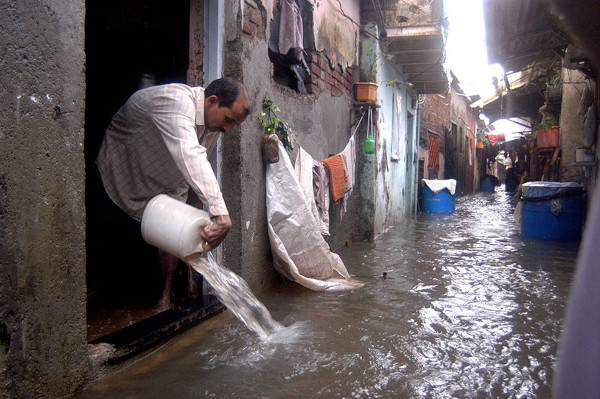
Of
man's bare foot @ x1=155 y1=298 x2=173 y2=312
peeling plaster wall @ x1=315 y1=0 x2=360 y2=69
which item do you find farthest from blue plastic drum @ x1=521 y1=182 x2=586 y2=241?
man's bare foot @ x1=155 y1=298 x2=173 y2=312

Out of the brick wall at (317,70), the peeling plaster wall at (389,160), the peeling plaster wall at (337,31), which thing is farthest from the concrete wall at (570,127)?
the brick wall at (317,70)

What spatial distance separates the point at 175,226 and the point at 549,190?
237 inches

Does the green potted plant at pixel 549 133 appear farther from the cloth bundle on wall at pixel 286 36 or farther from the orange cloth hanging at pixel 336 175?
the cloth bundle on wall at pixel 286 36

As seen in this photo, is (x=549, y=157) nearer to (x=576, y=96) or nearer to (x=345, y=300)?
(x=576, y=96)

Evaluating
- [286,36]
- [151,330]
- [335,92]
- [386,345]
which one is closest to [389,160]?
[335,92]

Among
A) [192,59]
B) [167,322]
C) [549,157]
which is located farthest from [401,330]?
[549,157]

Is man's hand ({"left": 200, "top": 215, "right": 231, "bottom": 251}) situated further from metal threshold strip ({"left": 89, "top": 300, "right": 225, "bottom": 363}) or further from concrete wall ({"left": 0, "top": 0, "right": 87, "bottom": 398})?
metal threshold strip ({"left": 89, "top": 300, "right": 225, "bottom": 363})

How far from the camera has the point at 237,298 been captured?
2740mm

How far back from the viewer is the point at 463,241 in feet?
21.4

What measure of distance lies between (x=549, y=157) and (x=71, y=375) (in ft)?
37.4

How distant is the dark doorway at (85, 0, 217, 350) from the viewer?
3.54m

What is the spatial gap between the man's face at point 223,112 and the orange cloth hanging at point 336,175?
7.21 ft

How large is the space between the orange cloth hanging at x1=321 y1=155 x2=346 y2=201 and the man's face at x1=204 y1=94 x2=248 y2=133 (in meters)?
2.20

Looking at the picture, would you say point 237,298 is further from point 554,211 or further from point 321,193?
point 554,211
